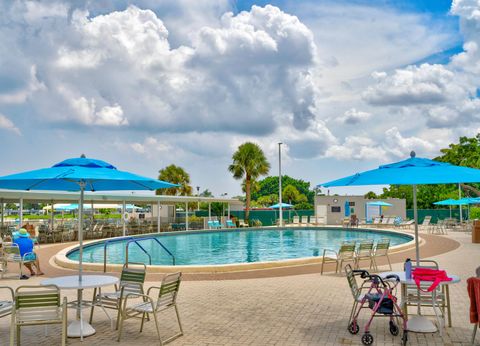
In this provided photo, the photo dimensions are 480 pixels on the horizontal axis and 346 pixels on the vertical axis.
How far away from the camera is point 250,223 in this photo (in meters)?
36.7

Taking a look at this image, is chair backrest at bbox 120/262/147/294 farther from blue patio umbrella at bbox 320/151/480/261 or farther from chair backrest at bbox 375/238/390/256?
chair backrest at bbox 375/238/390/256

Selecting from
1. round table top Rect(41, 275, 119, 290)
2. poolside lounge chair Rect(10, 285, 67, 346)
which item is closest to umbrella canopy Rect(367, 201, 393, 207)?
round table top Rect(41, 275, 119, 290)

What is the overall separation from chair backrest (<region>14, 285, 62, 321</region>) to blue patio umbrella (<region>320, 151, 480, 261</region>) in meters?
4.30

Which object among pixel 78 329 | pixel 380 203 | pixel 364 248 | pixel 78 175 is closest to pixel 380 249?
pixel 364 248

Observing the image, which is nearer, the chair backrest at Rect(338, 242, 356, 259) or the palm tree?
the chair backrest at Rect(338, 242, 356, 259)

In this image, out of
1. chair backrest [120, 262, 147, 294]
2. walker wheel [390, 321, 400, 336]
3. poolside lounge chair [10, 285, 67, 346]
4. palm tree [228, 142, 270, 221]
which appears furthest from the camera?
palm tree [228, 142, 270, 221]

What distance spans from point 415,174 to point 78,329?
16.1 feet

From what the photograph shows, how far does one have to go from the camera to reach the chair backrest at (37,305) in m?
5.20

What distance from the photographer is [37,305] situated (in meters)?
5.25

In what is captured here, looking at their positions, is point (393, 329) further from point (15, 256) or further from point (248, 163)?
point (248, 163)

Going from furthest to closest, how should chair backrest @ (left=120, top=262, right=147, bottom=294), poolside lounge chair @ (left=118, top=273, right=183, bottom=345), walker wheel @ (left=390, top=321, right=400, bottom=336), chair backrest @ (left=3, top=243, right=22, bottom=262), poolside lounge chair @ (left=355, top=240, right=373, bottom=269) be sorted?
poolside lounge chair @ (left=355, top=240, right=373, bottom=269), chair backrest @ (left=3, top=243, right=22, bottom=262), chair backrest @ (left=120, top=262, right=147, bottom=294), walker wheel @ (left=390, top=321, right=400, bottom=336), poolside lounge chair @ (left=118, top=273, right=183, bottom=345)

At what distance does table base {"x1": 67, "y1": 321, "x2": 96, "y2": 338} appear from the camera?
6016mm

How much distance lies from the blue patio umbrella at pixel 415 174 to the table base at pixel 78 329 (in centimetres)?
417

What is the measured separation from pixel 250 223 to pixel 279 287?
27364mm
